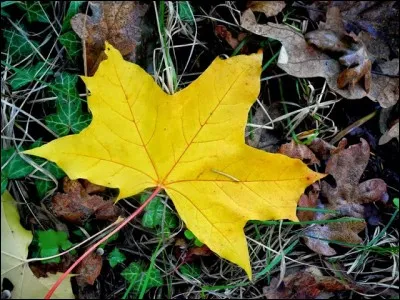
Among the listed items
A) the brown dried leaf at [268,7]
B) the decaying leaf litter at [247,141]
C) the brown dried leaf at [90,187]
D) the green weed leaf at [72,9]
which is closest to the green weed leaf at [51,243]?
the decaying leaf litter at [247,141]

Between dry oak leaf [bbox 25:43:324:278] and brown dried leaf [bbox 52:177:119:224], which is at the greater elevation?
dry oak leaf [bbox 25:43:324:278]

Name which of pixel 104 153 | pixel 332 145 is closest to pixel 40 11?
pixel 104 153

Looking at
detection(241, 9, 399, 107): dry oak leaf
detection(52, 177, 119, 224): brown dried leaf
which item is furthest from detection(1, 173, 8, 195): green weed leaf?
detection(241, 9, 399, 107): dry oak leaf

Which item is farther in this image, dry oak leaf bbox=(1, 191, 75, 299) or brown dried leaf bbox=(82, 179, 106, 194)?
brown dried leaf bbox=(82, 179, 106, 194)

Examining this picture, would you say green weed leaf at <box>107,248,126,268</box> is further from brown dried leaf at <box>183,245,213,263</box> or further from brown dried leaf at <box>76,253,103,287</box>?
brown dried leaf at <box>183,245,213,263</box>

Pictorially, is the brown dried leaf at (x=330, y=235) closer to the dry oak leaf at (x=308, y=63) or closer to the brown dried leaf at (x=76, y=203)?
the dry oak leaf at (x=308, y=63)

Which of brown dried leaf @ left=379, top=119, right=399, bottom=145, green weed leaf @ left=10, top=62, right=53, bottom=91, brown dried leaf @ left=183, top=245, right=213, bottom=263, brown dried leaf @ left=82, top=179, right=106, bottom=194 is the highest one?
green weed leaf @ left=10, top=62, right=53, bottom=91

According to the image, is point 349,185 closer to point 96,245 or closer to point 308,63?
point 308,63

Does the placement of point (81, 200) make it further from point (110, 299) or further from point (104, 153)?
point (110, 299)
